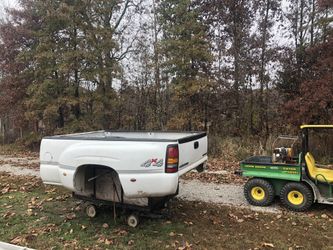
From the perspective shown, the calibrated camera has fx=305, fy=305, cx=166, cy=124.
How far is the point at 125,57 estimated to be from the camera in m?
16.0

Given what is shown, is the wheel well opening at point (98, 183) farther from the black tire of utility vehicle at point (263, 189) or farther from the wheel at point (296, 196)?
the wheel at point (296, 196)

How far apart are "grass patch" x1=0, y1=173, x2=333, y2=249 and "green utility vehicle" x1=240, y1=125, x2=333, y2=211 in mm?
302

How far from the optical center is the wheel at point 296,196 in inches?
207

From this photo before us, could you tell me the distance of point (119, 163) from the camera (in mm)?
4148

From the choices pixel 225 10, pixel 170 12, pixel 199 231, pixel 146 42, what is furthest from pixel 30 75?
pixel 199 231

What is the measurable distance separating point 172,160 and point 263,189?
2498 mm

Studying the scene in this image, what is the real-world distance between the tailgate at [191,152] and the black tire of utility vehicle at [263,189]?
45.6 inches

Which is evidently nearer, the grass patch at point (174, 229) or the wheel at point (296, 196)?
the grass patch at point (174, 229)

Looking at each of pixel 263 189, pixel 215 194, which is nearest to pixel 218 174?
pixel 215 194

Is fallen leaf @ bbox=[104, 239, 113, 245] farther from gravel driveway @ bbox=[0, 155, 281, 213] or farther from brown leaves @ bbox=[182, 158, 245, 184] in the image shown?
brown leaves @ bbox=[182, 158, 245, 184]

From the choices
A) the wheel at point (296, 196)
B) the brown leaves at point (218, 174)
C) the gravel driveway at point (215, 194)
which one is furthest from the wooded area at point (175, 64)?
the wheel at point (296, 196)

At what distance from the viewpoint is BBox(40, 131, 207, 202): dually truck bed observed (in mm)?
4031

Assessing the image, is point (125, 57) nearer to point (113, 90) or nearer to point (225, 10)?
point (113, 90)

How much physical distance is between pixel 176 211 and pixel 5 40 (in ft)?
42.0
